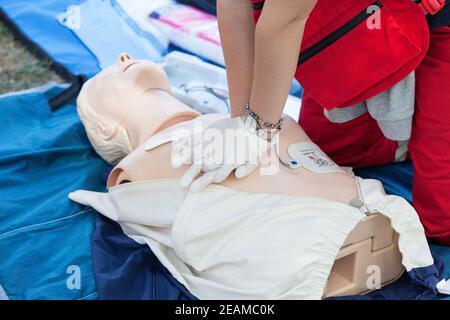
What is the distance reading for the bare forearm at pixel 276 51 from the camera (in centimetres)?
99

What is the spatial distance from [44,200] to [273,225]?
659mm

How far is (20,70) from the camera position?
2.10m

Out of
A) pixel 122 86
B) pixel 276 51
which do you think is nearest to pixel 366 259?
pixel 276 51

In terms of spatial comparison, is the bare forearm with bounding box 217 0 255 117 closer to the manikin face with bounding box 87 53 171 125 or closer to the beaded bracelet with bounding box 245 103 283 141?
the beaded bracelet with bounding box 245 103 283 141

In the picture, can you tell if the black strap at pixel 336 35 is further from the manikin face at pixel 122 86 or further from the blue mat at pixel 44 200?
the blue mat at pixel 44 200

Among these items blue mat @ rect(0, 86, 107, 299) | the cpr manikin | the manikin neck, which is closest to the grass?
blue mat @ rect(0, 86, 107, 299)

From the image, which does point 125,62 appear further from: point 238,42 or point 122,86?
point 238,42

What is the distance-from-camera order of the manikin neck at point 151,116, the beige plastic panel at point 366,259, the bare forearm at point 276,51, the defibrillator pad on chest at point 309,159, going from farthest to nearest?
the manikin neck at point 151,116 < the defibrillator pad on chest at point 309,159 < the beige plastic panel at point 366,259 < the bare forearm at point 276,51

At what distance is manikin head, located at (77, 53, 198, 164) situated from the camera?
149cm

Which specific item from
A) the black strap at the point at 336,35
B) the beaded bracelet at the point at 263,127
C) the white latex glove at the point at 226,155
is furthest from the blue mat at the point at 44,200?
the black strap at the point at 336,35

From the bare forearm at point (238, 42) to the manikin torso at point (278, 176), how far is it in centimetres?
14

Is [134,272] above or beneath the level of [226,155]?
beneath
